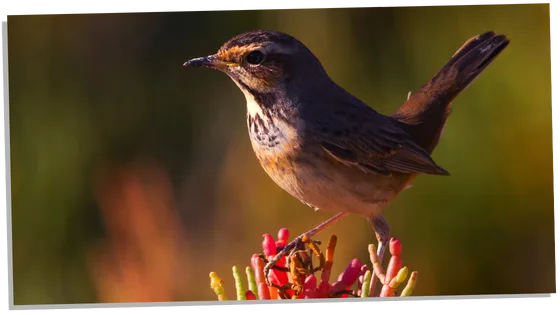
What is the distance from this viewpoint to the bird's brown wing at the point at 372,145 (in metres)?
2.91

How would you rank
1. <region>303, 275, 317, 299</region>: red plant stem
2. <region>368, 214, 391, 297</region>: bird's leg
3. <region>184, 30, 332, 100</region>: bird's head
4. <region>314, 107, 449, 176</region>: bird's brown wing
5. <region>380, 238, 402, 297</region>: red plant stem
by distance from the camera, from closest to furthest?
<region>303, 275, 317, 299</region>: red plant stem < <region>380, 238, 402, 297</region>: red plant stem < <region>184, 30, 332, 100</region>: bird's head < <region>314, 107, 449, 176</region>: bird's brown wing < <region>368, 214, 391, 297</region>: bird's leg

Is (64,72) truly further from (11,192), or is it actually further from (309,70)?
(309,70)

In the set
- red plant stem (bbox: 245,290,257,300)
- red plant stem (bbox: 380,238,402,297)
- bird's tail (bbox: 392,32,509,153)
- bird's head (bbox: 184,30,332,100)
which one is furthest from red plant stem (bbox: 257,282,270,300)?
bird's tail (bbox: 392,32,509,153)

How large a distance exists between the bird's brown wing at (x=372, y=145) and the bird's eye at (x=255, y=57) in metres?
0.33

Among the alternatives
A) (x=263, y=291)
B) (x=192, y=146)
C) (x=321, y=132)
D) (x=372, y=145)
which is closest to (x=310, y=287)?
(x=263, y=291)

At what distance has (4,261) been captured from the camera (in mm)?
3291

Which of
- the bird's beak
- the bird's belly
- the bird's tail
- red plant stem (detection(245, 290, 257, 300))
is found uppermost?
the bird's beak

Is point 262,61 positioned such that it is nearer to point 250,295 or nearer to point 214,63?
point 214,63

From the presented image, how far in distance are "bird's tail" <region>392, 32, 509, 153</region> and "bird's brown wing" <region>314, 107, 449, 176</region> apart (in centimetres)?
10

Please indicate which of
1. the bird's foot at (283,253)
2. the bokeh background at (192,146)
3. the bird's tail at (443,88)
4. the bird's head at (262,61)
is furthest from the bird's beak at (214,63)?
the bird's tail at (443,88)

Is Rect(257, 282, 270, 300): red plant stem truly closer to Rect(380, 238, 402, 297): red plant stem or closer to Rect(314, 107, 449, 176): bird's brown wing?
Rect(380, 238, 402, 297): red plant stem

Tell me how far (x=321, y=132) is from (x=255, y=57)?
37cm

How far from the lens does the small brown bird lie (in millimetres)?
2803

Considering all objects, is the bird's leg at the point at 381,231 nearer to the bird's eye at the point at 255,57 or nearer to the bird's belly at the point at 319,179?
the bird's belly at the point at 319,179
